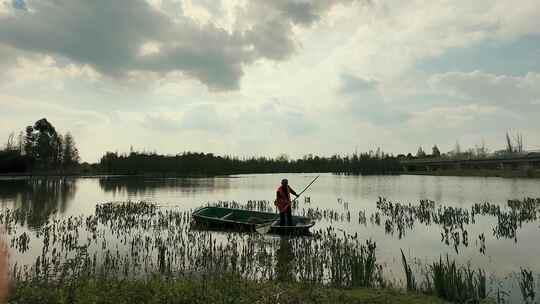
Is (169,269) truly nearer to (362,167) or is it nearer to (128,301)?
(128,301)

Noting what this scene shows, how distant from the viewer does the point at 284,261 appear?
12.1 meters

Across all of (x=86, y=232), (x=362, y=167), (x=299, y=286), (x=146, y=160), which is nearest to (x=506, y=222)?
(x=299, y=286)

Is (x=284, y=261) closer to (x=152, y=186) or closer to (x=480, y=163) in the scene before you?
(x=152, y=186)

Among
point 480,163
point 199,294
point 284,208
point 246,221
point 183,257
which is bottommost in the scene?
point 246,221

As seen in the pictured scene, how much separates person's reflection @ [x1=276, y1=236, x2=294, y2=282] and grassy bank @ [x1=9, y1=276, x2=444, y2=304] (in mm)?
1307

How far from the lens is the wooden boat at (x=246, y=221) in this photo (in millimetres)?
17156

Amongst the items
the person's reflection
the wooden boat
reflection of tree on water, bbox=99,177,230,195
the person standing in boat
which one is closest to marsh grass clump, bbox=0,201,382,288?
the person's reflection

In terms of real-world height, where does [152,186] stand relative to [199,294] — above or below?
below

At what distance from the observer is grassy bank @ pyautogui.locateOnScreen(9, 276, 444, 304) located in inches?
282

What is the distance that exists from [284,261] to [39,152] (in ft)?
357

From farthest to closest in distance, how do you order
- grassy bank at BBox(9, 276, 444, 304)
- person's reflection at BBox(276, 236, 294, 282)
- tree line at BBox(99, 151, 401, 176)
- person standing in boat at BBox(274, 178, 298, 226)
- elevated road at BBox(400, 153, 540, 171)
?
tree line at BBox(99, 151, 401, 176), elevated road at BBox(400, 153, 540, 171), person standing in boat at BBox(274, 178, 298, 226), person's reflection at BBox(276, 236, 294, 282), grassy bank at BBox(9, 276, 444, 304)

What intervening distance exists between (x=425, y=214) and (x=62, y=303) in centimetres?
2266

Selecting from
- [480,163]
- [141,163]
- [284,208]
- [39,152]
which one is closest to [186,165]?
[141,163]

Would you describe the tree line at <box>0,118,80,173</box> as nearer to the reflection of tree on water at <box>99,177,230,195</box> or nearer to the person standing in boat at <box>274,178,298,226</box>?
the reflection of tree on water at <box>99,177,230,195</box>
